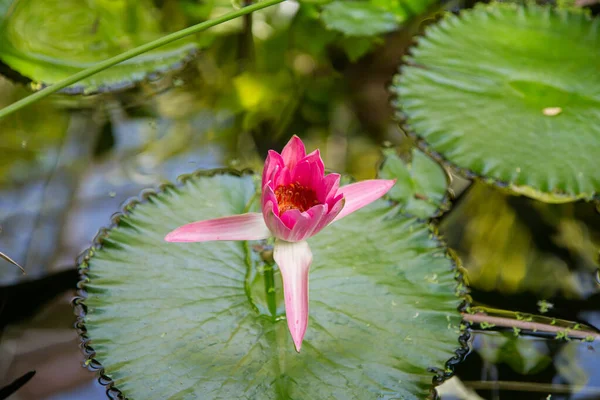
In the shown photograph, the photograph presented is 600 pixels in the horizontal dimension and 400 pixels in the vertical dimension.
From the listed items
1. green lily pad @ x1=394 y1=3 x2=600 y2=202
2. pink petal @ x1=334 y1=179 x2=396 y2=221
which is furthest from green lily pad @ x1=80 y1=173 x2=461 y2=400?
green lily pad @ x1=394 y1=3 x2=600 y2=202

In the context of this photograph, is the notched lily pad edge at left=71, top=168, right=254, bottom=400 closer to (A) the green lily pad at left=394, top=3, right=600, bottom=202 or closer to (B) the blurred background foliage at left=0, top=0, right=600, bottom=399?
(B) the blurred background foliage at left=0, top=0, right=600, bottom=399

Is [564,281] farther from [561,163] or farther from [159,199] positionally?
[159,199]

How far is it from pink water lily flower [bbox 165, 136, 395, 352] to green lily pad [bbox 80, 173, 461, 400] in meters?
0.22

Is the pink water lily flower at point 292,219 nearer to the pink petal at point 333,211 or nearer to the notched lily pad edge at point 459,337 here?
the pink petal at point 333,211

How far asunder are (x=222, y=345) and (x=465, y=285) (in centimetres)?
68

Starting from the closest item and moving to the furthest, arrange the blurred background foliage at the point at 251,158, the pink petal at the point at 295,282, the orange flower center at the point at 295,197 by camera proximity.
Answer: the pink petal at the point at 295,282 → the orange flower center at the point at 295,197 → the blurred background foliage at the point at 251,158

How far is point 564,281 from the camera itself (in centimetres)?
157

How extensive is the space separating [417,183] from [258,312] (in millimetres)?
693

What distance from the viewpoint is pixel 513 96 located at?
6.05 feet

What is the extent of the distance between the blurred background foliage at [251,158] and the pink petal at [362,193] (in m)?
0.50

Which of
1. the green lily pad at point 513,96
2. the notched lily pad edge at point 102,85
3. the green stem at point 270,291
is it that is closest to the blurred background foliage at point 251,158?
the notched lily pad edge at point 102,85

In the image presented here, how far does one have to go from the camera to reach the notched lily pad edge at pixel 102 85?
1.83 metres

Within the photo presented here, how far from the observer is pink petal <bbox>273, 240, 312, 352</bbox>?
1.00 meters

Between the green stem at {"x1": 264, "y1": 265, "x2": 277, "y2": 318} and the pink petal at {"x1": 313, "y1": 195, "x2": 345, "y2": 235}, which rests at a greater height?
the pink petal at {"x1": 313, "y1": 195, "x2": 345, "y2": 235}
